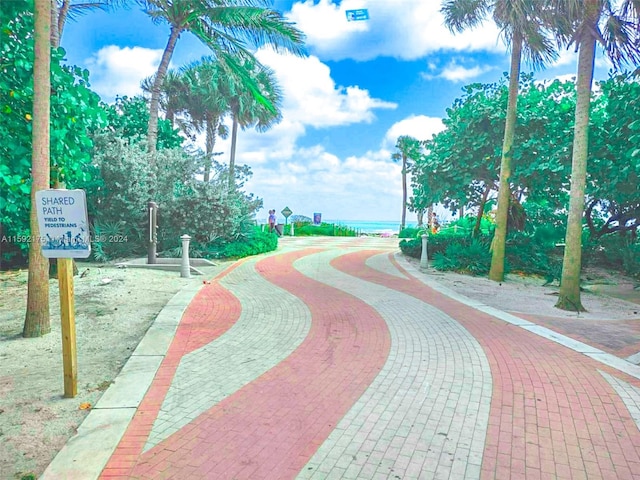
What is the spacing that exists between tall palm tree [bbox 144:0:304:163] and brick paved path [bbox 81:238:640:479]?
1005cm

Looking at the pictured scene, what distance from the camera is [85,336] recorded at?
586 cm

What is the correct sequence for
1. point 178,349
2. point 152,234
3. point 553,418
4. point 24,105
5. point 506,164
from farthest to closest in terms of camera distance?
point 506,164 < point 152,234 < point 24,105 < point 178,349 < point 553,418

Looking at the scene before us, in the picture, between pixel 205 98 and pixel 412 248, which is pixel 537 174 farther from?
pixel 205 98

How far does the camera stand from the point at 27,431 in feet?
11.0

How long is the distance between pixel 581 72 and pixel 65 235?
410 inches

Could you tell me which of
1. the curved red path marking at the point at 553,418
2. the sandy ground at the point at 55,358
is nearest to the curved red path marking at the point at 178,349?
the sandy ground at the point at 55,358

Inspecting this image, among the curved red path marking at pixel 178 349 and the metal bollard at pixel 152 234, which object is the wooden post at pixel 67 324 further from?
the metal bollard at pixel 152 234

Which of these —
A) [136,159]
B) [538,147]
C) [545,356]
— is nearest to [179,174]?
[136,159]

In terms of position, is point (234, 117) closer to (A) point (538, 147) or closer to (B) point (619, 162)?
(A) point (538, 147)

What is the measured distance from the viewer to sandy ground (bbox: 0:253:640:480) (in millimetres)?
3334

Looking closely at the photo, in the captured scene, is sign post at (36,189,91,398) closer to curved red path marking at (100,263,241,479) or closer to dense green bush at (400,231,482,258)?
curved red path marking at (100,263,241,479)

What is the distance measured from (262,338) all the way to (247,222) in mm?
11342

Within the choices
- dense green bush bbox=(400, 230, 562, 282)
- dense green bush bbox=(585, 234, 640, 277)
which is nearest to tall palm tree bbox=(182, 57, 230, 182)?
dense green bush bbox=(400, 230, 562, 282)

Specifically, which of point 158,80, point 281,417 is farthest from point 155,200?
point 281,417
